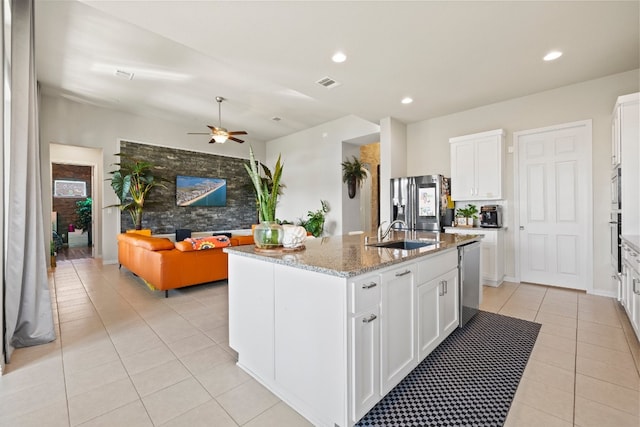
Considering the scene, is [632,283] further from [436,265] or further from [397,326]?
[397,326]

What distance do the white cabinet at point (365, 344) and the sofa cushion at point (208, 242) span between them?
2925mm

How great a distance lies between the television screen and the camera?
6.98 metres

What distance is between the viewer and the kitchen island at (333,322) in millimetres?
1324

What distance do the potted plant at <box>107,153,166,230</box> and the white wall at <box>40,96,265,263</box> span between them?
302mm

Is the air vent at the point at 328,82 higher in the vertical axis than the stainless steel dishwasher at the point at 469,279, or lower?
higher

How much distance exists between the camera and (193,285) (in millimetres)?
4035

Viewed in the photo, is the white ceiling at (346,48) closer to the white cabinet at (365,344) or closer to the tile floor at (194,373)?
the white cabinet at (365,344)

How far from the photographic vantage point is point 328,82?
3.67m

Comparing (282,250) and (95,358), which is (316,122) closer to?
(282,250)

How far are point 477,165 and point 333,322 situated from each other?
401 cm

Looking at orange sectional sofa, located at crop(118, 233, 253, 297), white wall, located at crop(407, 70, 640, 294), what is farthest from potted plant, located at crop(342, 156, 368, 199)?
orange sectional sofa, located at crop(118, 233, 253, 297)

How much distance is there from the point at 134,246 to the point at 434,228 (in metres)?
4.60

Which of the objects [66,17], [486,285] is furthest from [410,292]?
[66,17]

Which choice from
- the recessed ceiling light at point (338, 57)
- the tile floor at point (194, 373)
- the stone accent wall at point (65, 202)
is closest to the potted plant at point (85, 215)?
the stone accent wall at point (65, 202)
